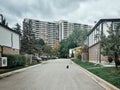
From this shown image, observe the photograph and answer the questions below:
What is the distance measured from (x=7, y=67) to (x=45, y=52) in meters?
79.4

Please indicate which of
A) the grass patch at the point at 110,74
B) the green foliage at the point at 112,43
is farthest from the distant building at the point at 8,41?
the green foliage at the point at 112,43

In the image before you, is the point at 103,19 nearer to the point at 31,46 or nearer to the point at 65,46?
the point at 31,46

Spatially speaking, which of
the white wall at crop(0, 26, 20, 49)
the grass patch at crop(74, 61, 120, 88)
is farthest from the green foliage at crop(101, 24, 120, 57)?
the white wall at crop(0, 26, 20, 49)

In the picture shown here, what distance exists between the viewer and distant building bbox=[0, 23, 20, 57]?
34.2 meters

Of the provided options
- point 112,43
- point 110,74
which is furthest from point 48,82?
point 112,43

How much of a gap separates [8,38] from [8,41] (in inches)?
17.9

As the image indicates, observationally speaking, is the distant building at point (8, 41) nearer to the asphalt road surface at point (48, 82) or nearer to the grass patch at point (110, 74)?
the grass patch at point (110, 74)

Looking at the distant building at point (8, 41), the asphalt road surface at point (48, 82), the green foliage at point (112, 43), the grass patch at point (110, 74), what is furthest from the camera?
the distant building at point (8, 41)

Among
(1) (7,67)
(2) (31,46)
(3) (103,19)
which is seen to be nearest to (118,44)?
(1) (7,67)

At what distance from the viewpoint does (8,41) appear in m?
37.6

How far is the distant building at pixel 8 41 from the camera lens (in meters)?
34.2

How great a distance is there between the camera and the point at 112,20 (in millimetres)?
38062

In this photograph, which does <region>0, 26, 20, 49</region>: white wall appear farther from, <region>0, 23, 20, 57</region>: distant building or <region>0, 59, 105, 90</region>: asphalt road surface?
<region>0, 59, 105, 90</region>: asphalt road surface

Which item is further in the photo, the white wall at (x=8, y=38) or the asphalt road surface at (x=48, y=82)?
the white wall at (x=8, y=38)
